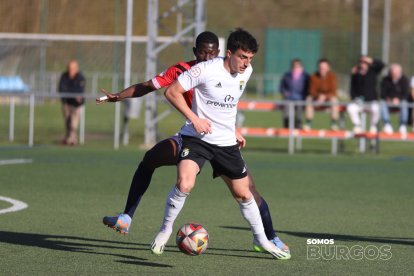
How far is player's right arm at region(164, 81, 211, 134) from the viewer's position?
8141mm

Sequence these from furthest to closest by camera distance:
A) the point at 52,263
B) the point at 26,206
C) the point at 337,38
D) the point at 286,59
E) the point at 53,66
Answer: the point at 286,59 < the point at 337,38 < the point at 53,66 < the point at 26,206 < the point at 52,263

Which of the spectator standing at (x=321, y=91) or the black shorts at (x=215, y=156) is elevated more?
the spectator standing at (x=321, y=91)

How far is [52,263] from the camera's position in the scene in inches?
317

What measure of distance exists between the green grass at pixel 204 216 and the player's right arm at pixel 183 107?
1.08 metres

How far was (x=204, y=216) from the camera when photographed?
11352mm

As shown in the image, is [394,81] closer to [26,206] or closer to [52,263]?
[26,206]

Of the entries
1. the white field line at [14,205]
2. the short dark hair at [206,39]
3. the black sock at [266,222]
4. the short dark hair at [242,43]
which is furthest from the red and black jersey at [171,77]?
the white field line at [14,205]

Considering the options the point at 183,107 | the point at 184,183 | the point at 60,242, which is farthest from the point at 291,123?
the point at 183,107

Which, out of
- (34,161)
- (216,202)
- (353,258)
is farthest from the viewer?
(34,161)

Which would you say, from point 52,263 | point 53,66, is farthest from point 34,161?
point 53,66

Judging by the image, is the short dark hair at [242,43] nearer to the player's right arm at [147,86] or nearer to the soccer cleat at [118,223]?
the player's right arm at [147,86]

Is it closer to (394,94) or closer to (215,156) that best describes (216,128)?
(215,156)

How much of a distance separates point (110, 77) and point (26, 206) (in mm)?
22355

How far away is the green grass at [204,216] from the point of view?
26.8 feet
